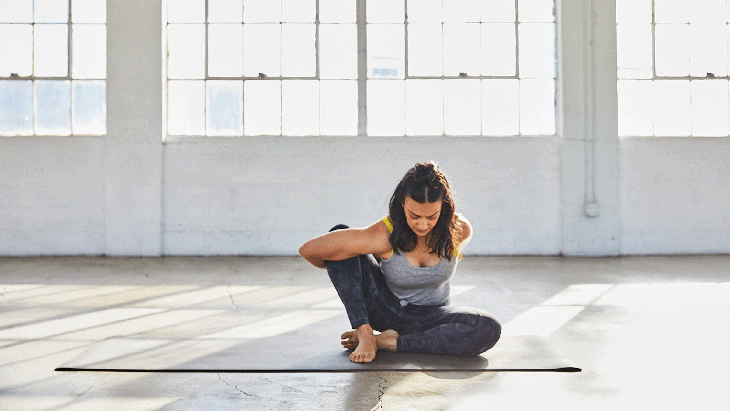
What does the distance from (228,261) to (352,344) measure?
3.93m

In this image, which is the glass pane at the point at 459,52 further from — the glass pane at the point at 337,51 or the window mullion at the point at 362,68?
the glass pane at the point at 337,51

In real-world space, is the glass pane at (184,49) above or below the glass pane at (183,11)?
below

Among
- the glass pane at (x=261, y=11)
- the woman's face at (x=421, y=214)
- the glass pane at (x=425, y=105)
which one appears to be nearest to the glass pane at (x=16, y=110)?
the glass pane at (x=261, y=11)

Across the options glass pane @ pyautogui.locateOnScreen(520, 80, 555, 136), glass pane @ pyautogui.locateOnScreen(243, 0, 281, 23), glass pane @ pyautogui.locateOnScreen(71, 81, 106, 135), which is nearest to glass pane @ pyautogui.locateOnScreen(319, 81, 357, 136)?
glass pane @ pyautogui.locateOnScreen(243, 0, 281, 23)

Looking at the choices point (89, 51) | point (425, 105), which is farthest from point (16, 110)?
point (425, 105)

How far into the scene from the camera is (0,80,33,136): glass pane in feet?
22.8

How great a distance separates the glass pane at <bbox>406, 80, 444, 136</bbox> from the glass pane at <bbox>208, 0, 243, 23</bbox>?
192cm

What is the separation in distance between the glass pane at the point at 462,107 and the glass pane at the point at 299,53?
1440 millimetres

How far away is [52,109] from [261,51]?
2.27 metres

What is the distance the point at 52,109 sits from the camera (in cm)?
695

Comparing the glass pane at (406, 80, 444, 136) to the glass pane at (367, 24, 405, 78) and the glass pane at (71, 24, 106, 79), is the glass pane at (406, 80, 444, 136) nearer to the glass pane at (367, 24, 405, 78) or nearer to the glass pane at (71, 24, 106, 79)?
the glass pane at (367, 24, 405, 78)

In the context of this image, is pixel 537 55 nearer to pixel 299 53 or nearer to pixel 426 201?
pixel 299 53

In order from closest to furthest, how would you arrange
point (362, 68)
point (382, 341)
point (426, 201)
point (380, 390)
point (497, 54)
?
point (380, 390) → point (426, 201) → point (382, 341) → point (362, 68) → point (497, 54)

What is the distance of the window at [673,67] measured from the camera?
706 centimetres
